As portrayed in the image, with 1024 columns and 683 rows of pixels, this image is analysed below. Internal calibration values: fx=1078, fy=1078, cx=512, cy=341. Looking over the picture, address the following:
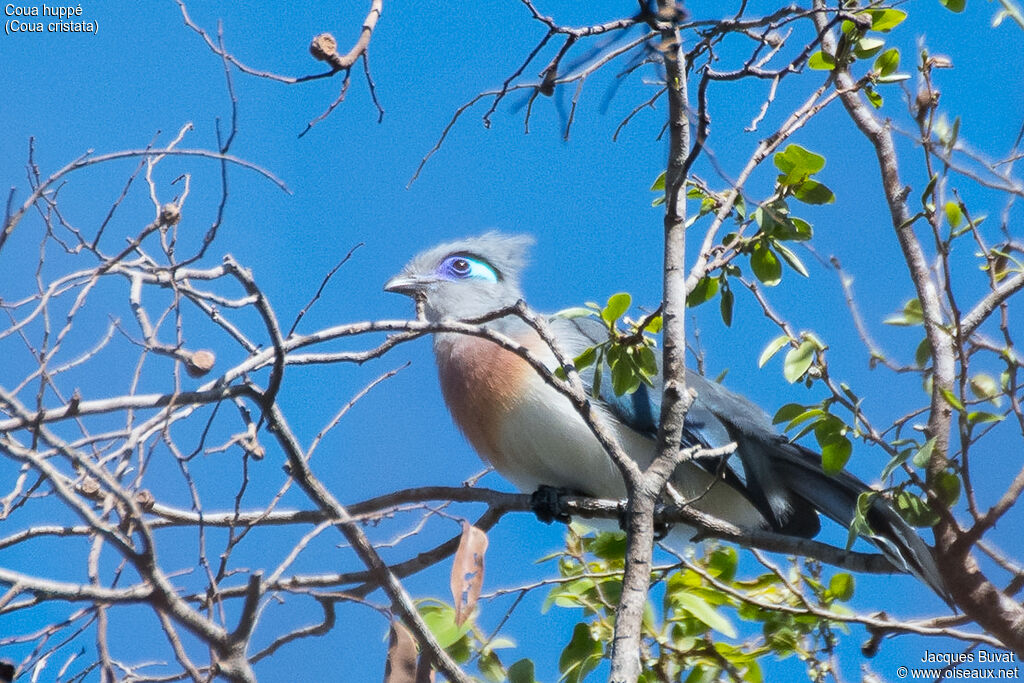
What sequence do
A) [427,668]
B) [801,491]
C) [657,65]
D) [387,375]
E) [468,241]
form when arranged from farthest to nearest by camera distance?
[468,241] < [801,491] < [387,375] < [657,65] < [427,668]

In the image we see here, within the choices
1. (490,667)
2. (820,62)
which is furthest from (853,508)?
(820,62)

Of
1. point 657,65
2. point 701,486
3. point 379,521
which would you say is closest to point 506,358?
point 701,486

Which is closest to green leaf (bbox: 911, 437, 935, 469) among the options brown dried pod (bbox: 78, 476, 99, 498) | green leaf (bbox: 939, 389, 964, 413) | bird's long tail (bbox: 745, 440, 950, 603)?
green leaf (bbox: 939, 389, 964, 413)

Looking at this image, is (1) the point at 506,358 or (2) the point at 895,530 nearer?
(2) the point at 895,530

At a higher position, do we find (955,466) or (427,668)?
(955,466)

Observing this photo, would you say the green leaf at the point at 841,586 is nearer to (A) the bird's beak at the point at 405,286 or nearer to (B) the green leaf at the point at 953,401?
(B) the green leaf at the point at 953,401

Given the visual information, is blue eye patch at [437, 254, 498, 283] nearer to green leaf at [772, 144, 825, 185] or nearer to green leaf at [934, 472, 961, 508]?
green leaf at [772, 144, 825, 185]

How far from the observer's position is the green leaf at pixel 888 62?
375 cm

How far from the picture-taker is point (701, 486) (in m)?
4.48

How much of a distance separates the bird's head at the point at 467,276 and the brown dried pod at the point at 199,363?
2.75 meters

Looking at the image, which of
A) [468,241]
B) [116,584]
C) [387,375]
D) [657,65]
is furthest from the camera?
[468,241]

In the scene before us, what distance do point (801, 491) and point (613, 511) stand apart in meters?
1.10

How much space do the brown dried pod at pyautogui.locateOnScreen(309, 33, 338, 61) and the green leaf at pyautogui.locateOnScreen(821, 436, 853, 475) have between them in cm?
203

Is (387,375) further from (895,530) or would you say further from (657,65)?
(895,530)
